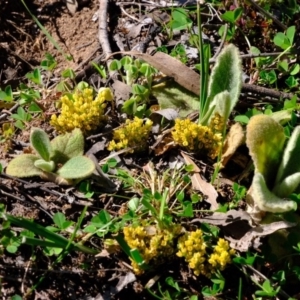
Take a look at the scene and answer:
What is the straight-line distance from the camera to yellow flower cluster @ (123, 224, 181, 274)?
202 centimetres

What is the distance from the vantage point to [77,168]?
2207 mm

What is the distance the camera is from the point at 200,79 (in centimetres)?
240

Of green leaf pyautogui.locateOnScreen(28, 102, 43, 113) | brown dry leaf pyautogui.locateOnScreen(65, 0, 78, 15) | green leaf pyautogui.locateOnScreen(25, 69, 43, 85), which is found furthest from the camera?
brown dry leaf pyautogui.locateOnScreen(65, 0, 78, 15)

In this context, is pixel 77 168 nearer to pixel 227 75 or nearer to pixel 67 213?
pixel 67 213

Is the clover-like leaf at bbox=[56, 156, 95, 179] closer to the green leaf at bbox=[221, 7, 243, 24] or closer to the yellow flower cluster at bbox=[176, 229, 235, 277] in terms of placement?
the yellow flower cluster at bbox=[176, 229, 235, 277]

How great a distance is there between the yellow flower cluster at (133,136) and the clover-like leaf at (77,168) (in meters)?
0.17

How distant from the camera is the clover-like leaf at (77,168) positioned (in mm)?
2174

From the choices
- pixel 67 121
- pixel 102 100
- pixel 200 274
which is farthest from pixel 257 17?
pixel 200 274

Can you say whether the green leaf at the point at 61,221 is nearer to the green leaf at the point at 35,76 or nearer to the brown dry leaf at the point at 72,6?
the green leaf at the point at 35,76

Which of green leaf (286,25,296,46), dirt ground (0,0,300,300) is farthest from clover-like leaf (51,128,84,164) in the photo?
green leaf (286,25,296,46)

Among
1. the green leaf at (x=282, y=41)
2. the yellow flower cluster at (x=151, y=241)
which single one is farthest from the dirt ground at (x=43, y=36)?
the yellow flower cluster at (x=151, y=241)

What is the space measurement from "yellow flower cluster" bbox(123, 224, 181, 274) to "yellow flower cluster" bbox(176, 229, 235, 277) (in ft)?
0.13

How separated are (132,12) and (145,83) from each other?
1.91 feet

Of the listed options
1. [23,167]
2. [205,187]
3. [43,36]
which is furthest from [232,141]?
[43,36]
